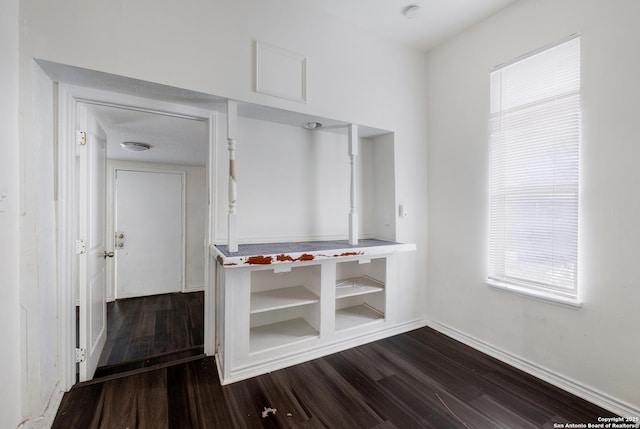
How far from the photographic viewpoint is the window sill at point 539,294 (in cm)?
182

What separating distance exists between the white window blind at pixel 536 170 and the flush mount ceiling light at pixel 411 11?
2.84 feet

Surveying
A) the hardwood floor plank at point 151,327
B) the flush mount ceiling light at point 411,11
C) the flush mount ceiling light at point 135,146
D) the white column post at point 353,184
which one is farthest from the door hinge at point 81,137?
the flush mount ceiling light at point 411,11

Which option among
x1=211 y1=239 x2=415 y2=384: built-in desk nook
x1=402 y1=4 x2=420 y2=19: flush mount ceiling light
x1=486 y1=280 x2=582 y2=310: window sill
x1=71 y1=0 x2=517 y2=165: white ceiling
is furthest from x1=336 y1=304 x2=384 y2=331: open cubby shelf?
x1=402 y1=4 x2=420 y2=19: flush mount ceiling light

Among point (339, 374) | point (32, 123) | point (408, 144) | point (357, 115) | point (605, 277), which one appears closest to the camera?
point (32, 123)

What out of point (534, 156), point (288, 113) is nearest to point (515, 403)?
point (534, 156)

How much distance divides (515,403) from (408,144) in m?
2.26

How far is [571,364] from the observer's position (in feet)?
6.02

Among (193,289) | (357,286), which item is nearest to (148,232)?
(193,289)

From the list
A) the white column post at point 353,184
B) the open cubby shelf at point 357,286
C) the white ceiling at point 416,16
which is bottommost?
the open cubby shelf at point 357,286

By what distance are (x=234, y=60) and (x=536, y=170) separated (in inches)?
95.7

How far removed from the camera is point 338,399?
1736mm

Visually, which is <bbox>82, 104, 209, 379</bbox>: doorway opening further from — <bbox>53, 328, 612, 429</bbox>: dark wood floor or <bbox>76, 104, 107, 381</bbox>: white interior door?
<bbox>53, 328, 612, 429</bbox>: dark wood floor

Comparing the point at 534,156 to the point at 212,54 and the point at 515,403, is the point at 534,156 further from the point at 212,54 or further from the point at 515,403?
the point at 212,54

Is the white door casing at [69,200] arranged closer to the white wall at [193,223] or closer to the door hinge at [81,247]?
the door hinge at [81,247]
